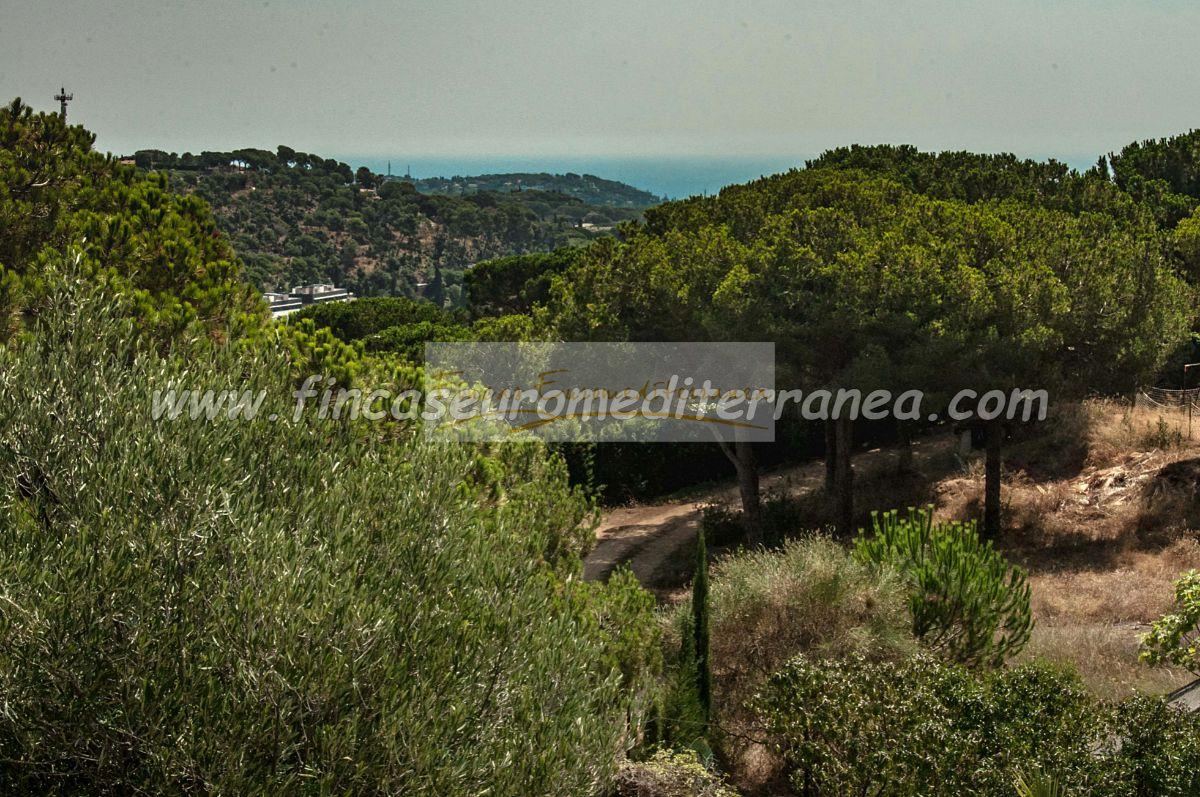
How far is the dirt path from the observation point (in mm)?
17719

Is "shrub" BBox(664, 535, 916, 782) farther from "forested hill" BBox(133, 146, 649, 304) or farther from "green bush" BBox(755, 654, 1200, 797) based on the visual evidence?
"forested hill" BBox(133, 146, 649, 304)

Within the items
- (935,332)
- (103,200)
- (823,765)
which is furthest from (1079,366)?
(103,200)

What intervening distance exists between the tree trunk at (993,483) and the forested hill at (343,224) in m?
66.1

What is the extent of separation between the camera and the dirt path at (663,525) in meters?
17.7

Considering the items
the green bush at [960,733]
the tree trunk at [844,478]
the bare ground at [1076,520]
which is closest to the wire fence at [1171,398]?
the bare ground at [1076,520]

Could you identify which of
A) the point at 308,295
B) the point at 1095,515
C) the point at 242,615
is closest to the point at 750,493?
the point at 1095,515

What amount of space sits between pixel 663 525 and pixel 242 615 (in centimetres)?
1599

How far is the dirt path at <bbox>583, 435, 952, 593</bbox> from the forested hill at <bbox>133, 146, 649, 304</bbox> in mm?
59160

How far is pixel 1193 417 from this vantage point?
64.0ft

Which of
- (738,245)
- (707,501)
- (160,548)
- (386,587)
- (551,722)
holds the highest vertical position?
(738,245)

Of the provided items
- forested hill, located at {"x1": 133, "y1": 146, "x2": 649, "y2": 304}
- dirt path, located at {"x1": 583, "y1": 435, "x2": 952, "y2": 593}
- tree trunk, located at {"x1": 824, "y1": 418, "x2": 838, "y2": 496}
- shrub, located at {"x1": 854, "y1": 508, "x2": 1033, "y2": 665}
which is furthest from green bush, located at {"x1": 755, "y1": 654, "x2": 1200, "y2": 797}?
forested hill, located at {"x1": 133, "y1": 146, "x2": 649, "y2": 304}

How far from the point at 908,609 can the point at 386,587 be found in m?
7.27

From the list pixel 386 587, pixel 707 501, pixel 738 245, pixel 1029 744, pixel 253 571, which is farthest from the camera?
pixel 707 501

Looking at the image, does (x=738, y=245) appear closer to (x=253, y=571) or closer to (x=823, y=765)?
(x=823, y=765)
